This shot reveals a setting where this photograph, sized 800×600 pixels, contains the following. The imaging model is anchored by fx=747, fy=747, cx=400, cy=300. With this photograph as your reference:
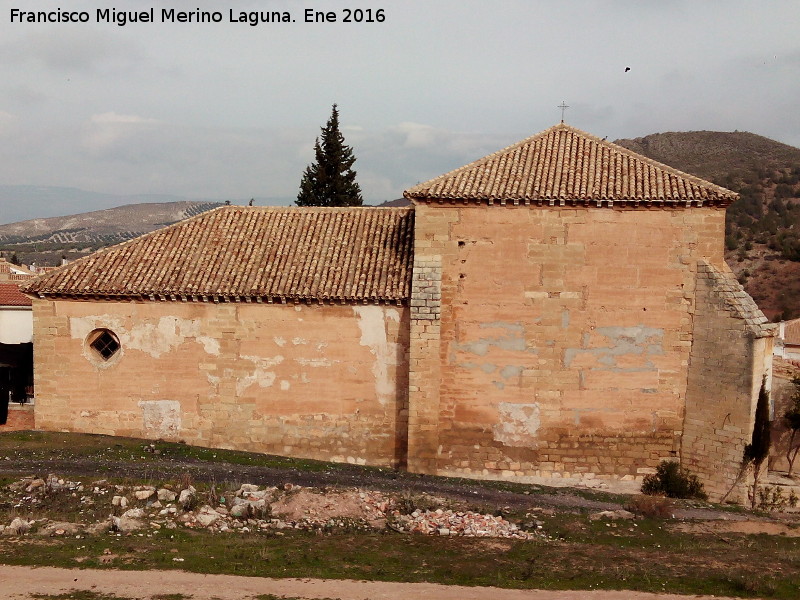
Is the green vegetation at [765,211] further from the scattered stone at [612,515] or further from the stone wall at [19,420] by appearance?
the stone wall at [19,420]

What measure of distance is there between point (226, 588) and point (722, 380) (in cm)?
1137

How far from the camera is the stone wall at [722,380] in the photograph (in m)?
15.7

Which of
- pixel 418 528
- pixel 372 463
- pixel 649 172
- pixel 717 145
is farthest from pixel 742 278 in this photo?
pixel 418 528

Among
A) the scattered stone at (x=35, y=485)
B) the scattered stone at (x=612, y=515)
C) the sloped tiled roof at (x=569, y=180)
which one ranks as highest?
the sloped tiled roof at (x=569, y=180)

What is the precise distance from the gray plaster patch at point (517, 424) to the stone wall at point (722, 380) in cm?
331

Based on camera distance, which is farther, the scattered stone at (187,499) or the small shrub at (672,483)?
the small shrub at (672,483)

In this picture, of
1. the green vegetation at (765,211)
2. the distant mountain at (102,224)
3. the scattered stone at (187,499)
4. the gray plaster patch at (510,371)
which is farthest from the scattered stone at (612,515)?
the distant mountain at (102,224)

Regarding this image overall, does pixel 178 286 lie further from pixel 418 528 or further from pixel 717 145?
pixel 717 145

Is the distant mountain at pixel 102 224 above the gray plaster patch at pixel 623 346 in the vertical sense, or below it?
above

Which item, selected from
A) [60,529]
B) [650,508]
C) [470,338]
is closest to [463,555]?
[650,508]

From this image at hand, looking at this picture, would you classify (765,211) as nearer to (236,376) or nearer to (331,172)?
(331,172)

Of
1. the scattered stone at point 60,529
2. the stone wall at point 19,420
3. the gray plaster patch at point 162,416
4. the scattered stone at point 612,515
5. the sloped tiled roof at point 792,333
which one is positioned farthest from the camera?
the sloped tiled roof at point 792,333

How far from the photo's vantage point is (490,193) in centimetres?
1672

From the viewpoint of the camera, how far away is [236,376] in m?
17.7
